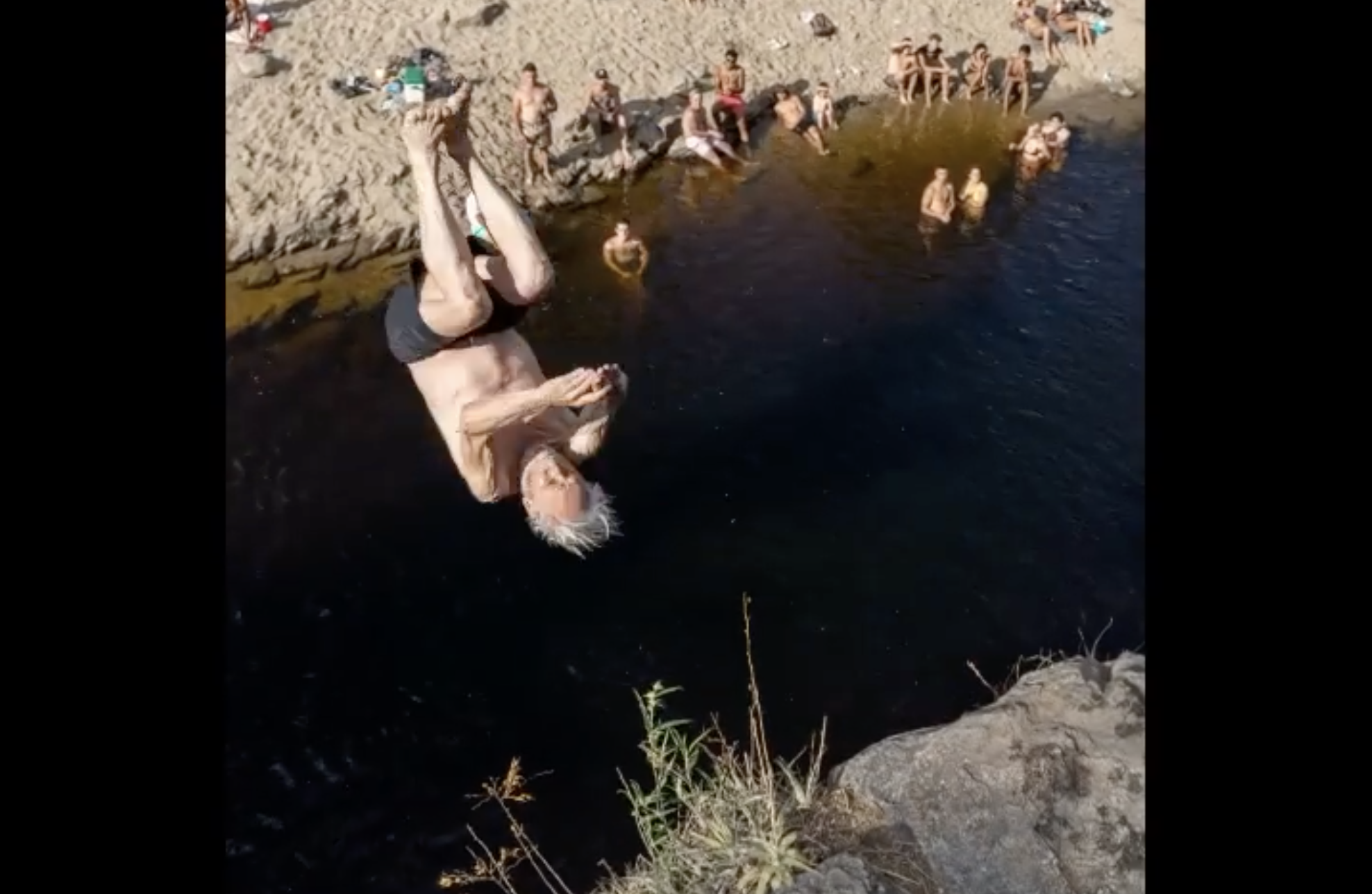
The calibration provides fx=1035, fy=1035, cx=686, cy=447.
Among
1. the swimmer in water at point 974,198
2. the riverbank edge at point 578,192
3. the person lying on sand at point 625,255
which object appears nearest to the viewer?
the riverbank edge at point 578,192

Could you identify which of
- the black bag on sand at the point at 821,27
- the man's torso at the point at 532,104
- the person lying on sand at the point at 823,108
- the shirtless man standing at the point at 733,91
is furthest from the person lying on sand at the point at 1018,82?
the man's torso at the point at 532,104

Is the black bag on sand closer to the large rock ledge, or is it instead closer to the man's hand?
the large rock ledge

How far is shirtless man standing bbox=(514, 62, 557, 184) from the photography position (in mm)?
14711

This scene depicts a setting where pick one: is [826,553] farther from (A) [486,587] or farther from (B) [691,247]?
(B) [691,247]

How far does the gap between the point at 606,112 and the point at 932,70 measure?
6141 millimetres

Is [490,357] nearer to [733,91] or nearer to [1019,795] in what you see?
[1019,795]

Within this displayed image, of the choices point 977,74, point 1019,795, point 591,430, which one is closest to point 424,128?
point 591,430

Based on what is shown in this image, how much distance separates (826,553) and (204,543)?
809 centimetres

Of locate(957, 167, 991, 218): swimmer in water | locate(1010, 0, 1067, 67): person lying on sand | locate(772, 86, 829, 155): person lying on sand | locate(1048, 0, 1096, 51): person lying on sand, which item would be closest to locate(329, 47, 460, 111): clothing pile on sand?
locate(772, 86, 829, 155): person lying on sand

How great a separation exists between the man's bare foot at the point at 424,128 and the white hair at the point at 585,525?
1815 millimetres

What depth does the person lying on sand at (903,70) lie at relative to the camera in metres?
17.8

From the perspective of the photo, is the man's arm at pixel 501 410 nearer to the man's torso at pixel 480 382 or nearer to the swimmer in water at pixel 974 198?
the man's torso at pixel 480 382

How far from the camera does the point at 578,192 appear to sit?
1503 cm

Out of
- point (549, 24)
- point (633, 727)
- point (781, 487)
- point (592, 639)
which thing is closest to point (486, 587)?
point (592, 639)
